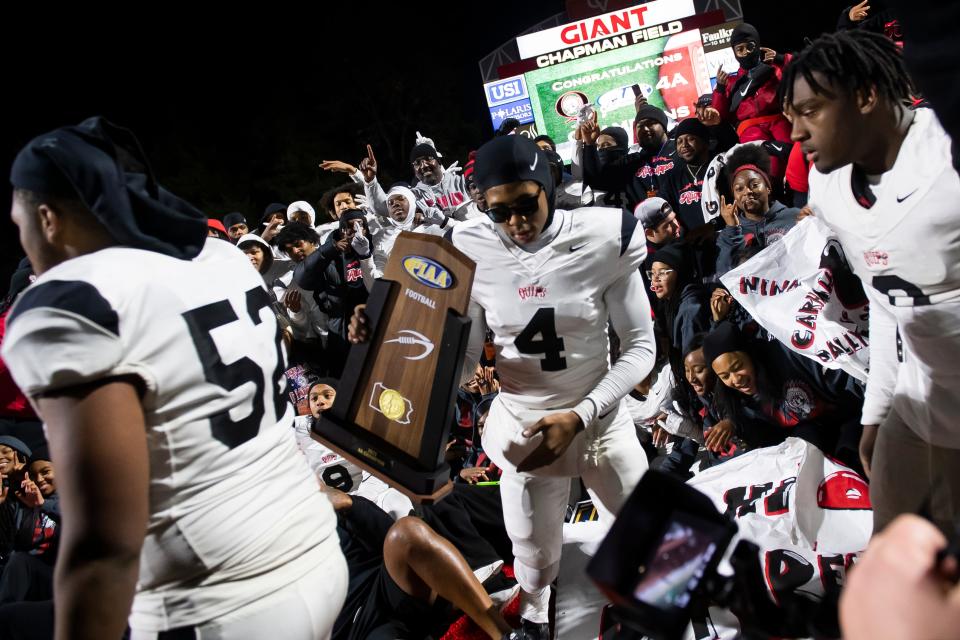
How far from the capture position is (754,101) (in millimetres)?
6363

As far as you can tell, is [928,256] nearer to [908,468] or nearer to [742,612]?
[908,468]

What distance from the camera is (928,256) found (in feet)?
6.45

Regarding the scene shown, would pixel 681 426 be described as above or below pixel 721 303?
below

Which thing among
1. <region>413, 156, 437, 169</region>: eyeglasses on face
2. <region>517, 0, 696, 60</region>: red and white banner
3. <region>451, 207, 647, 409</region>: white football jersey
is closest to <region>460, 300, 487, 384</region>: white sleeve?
<region>451, 207, 647, 409</region>: white football jersey

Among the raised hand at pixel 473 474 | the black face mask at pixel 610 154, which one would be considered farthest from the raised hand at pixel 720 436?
the black face mask at pixel 610 154

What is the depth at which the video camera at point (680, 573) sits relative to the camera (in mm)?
946

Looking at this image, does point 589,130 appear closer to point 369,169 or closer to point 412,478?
point 369,169

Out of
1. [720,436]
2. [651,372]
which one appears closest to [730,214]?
[651,372]

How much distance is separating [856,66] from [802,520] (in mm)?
2227

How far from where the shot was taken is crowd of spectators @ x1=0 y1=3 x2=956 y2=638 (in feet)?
13.0

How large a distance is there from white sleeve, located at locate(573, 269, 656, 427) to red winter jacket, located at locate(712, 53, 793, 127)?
4084 millimetres

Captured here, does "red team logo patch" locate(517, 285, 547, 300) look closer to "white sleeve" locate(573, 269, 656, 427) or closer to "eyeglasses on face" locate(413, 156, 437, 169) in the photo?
"white sleeve" locate(573, 269, 656, 427)

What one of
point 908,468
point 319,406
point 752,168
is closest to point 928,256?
point 908,468

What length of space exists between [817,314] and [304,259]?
5460 millimetres
